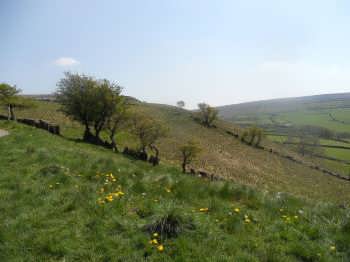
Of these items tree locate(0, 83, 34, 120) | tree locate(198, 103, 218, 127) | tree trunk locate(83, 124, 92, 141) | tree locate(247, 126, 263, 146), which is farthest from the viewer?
tree locate(198, 103, 218, 127)

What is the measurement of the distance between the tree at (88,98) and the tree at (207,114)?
4344cm

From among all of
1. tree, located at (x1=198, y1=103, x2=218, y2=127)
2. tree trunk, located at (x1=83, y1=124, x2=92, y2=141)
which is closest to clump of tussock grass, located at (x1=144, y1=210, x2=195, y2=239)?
tree trunk, located at (x1=83, y1=124, x2=92, y2=141)

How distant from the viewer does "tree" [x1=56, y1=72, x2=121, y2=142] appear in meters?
24.1

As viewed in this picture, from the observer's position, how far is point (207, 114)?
66188mm

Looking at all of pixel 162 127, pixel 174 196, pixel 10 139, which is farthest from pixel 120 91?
pixel 174 196

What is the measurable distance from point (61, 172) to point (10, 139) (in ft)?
A: 25.5

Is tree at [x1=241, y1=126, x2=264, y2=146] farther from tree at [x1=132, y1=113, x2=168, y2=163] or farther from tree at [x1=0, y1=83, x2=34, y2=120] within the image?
tree at [x1=0, y1=83, x2=34, y2=120]

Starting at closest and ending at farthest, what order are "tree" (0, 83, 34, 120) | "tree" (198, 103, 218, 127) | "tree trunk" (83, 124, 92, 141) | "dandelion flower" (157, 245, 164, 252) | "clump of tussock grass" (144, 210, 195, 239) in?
"dandelion flower" (157, 245, 164, 252), "clump of tussock grass" (144, 210, 195, 239), "tree" (0, 83, 34, 120), "tree trunk" (83, 124, 92, 141), "tree" (198, 103, 218, 127)

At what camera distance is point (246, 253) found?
14.7 ft

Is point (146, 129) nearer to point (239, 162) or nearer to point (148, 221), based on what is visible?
point (148, 221)

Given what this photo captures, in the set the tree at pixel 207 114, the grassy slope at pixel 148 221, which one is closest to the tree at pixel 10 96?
the grassy slope at pixel 148 221

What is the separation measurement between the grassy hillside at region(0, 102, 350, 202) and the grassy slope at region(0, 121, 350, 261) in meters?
22.0

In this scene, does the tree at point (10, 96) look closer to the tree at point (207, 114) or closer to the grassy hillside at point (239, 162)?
the grassy hillside at point (239, 162)

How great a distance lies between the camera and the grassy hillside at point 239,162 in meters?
34.1
